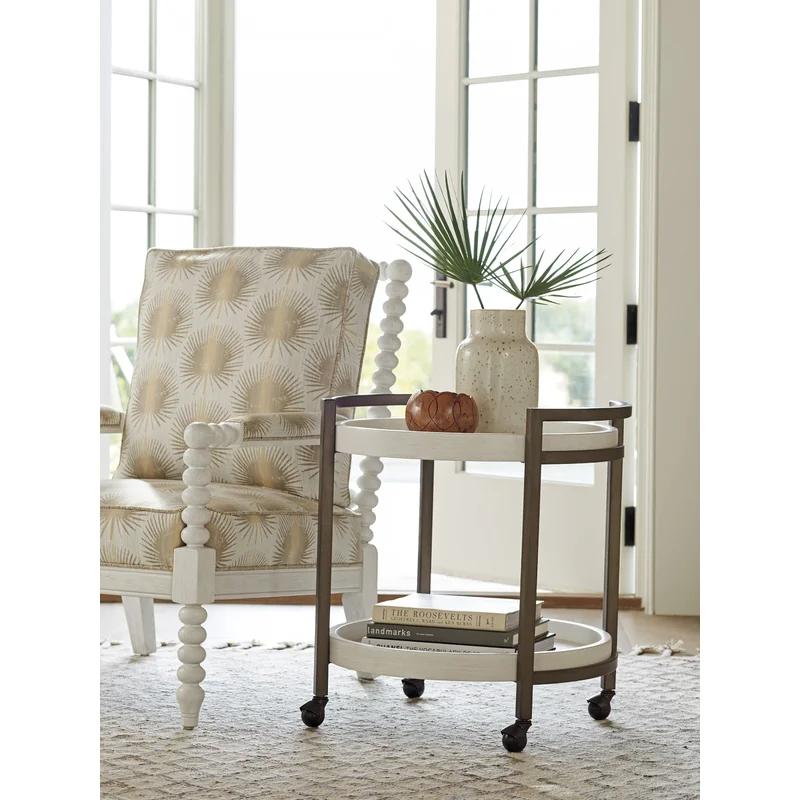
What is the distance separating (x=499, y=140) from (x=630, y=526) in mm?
1247

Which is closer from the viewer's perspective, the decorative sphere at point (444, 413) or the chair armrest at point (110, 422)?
the decorative sphere at point (444, 413)

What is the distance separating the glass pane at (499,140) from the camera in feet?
11.7

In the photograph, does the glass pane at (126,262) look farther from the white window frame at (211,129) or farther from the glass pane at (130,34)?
the glass pane at (130,34)

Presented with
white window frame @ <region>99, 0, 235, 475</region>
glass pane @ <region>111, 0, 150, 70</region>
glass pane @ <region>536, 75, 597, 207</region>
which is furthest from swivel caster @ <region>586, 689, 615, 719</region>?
glass pane @ <region>111, 0, 150, 70</region>

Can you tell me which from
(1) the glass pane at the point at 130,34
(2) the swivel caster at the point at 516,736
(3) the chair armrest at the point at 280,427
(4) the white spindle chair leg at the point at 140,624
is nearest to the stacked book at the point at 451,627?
(2) the swivel caster at the point at 516,736

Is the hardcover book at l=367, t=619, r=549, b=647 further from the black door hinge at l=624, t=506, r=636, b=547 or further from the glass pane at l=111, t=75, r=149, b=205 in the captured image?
the glass pane at l=111, t=75, r=149, b=205

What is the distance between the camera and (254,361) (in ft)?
8.15

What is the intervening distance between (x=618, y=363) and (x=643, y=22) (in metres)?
0.97

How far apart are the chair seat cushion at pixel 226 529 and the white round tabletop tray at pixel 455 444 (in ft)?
0.79

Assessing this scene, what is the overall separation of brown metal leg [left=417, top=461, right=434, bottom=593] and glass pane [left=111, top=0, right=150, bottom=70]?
1.89 metres

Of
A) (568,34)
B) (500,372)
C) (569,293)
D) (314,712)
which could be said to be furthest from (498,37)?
(314,712)

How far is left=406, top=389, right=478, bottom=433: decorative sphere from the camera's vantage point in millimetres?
2031
